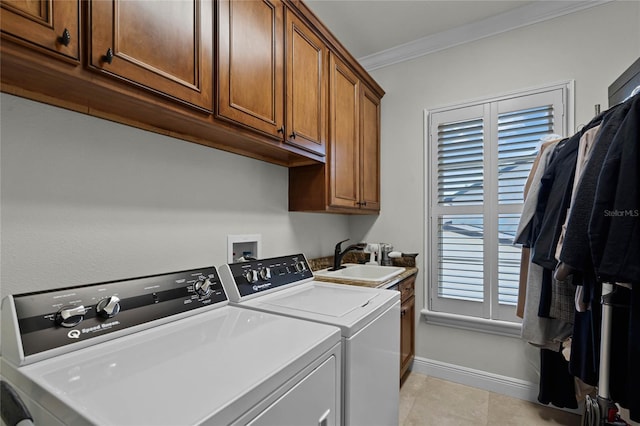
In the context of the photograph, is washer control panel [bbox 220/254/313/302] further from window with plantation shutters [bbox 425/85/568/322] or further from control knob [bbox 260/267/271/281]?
window with plantation shutters [bbox 425/85/568/322]

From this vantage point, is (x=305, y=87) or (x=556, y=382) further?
(x=556, y=382)

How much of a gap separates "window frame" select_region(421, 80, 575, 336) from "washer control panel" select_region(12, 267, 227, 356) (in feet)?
6.32

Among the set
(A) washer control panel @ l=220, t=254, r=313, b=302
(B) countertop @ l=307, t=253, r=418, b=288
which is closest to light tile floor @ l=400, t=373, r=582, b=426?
(B) countertop @ l=307, t=253, r=418, b=288

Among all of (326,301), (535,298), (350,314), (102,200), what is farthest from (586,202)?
(102,200)

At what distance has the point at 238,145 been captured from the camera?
5.14 feet

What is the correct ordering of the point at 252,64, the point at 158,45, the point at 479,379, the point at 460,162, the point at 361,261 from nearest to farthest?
1. the point at 158,45
2. the point at 252,64
3. the point at 479,379
4. the point at 460,162
5. the point at 361,261

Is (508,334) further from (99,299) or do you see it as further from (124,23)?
(124,23)

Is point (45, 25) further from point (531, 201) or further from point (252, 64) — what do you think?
point (531, 201)

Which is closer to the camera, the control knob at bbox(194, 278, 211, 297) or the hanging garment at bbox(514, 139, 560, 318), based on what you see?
the control knob at bbox(194, 278, 211, 297)

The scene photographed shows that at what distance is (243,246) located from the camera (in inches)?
68.3

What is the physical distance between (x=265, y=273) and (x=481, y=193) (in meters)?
1.82

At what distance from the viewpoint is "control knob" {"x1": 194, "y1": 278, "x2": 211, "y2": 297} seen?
1.17m

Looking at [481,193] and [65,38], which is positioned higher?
[65,38]

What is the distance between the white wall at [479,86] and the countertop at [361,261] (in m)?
0.14
